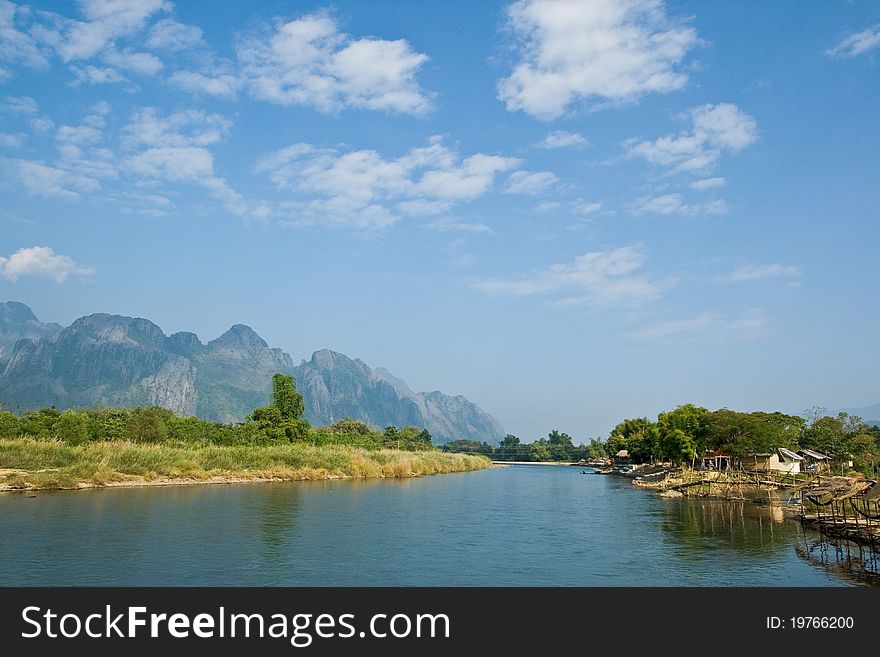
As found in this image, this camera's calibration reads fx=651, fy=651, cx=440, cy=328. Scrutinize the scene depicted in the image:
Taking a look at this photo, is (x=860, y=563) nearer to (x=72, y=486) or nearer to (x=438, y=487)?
(x=438, y=487)

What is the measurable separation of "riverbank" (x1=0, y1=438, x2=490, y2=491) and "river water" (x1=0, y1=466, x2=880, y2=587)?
269 cm

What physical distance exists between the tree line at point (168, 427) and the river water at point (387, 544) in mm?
10950

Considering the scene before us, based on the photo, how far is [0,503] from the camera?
2825 cm

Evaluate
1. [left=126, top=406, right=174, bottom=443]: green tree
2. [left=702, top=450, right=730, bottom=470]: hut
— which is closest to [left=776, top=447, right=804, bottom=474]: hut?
[left=702, top=450, right=730, bottom=470]: hut

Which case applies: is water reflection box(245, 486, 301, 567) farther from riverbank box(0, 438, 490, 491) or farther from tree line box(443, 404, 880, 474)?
tree line box(443, 404, 880, 474)

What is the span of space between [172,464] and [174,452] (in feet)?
6.64

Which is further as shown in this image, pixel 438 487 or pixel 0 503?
pixel 438 487

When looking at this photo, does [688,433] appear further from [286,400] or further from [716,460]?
[286,400]

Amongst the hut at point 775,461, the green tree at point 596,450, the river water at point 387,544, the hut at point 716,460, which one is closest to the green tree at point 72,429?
the river water at point 387,544

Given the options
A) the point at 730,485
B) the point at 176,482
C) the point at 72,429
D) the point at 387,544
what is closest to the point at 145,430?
the point at 72,429
